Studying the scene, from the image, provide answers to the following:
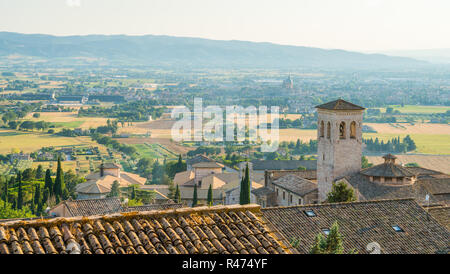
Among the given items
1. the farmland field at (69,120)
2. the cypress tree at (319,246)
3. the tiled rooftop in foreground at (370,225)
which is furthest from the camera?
the farmland field at (69,120)

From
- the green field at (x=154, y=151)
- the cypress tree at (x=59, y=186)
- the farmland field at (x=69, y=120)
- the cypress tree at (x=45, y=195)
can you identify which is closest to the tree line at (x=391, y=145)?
the green field at (x=154, y=151)

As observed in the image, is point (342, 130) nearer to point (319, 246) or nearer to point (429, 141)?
point (319, 246)

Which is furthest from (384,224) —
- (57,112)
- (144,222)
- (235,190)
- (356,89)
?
(356,89)

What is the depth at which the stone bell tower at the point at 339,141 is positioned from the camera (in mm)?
25531

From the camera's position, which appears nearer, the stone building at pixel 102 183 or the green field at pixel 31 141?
the stone building at pixel 102 183

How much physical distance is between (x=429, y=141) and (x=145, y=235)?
68.0 metres

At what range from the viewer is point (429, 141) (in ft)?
231

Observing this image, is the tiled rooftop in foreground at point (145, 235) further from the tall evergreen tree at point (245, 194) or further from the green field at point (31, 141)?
the green field at point (31, 141)

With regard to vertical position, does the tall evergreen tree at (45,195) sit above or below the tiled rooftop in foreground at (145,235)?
below

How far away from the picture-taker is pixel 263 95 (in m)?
131

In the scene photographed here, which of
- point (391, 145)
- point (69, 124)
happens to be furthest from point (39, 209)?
point (69, 124)

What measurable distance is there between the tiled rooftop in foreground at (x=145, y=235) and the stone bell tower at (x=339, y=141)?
742 inches

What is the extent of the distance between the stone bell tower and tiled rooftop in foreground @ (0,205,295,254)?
61.8ft
